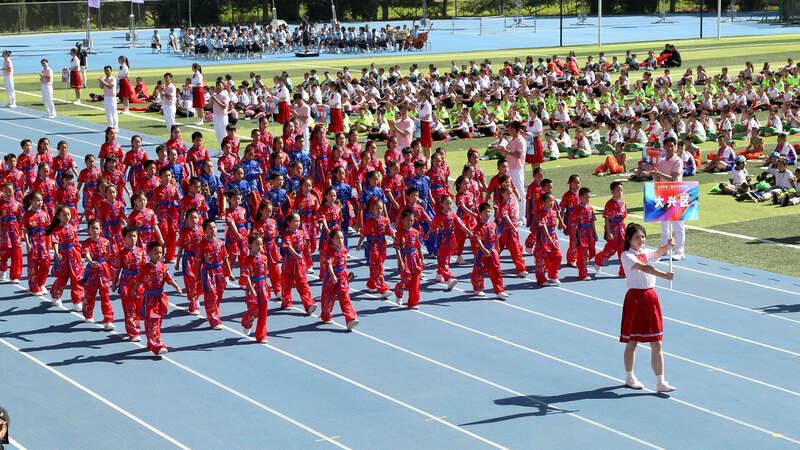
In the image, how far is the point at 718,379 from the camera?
1294 centimetres

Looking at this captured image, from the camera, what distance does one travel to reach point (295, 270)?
51.2 feet

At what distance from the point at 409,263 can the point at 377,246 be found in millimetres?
821

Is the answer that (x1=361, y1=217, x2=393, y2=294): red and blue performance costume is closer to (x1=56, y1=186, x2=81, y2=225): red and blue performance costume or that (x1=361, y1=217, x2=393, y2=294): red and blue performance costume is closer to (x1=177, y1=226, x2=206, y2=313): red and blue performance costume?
(x1=177, y1=226, x2=206, y2=313): red and blue performance costume

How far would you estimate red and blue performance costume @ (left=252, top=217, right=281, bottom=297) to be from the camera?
52.2ft

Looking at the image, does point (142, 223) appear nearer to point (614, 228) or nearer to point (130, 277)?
point (130, 277)

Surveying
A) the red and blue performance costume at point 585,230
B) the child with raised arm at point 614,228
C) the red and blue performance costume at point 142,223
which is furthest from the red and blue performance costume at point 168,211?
the child with raised arm at point 614,228

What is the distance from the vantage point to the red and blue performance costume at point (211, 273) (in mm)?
15000

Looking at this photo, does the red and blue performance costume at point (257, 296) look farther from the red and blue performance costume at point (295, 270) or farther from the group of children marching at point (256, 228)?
the red and blue performance costume at point (295, 270)

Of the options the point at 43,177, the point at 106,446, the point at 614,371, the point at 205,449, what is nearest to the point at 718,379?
the point at 614,371

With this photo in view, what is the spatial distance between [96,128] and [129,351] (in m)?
22.5

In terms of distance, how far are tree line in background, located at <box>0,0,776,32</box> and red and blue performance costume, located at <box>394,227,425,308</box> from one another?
2363 inches

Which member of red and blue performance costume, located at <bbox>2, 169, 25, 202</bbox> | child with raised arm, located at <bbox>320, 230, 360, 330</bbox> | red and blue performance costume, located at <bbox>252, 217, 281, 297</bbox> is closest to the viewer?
child with raised arm, located at <bbox>320, 230, 360, 330</bbox>

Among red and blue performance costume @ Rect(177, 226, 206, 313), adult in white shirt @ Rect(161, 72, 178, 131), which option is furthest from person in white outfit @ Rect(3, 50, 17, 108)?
red and blue performance costume @ Rect(177, 226, 206, 313)

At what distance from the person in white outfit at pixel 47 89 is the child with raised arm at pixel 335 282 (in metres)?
23.9
